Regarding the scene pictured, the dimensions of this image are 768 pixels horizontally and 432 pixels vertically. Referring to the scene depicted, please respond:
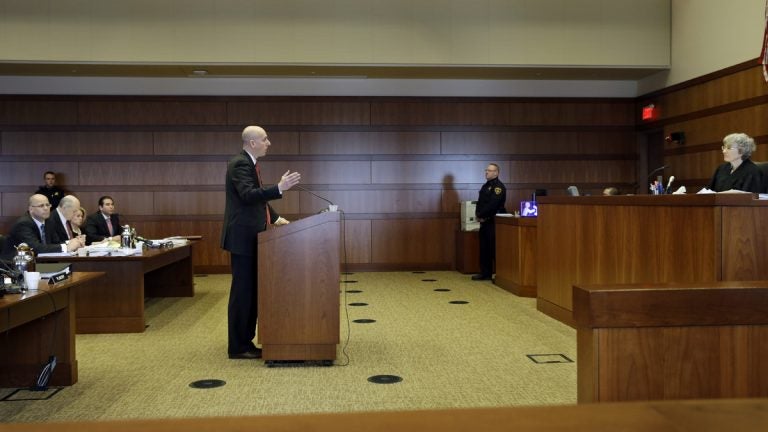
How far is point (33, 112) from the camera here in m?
10.1

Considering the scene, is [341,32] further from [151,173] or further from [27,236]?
[27,236]

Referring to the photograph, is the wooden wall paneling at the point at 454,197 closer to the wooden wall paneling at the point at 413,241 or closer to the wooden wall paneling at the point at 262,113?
the wooden wall paneling at the point at 413,241

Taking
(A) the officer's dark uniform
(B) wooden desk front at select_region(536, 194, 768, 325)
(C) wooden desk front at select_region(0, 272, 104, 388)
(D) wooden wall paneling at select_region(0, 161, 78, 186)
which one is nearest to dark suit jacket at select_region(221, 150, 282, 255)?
(C) wooden desk front at select_region(0, 272, 104, 388)

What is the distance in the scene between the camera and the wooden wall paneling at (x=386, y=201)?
1052cm

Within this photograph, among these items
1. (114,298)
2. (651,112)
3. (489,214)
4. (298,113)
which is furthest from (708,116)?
(114,298)

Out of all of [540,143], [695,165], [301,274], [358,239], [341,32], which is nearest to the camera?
[301,274]

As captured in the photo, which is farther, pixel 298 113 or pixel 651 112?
pixel 298 113

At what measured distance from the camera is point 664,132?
10102 millimetres

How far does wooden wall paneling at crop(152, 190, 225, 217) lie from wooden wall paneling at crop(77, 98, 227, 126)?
1.02 meters

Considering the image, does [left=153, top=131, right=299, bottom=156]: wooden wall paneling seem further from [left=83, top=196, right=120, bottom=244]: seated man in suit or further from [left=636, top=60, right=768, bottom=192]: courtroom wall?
[left=636, top=60, right=768, bottom=192]: courtroom wall

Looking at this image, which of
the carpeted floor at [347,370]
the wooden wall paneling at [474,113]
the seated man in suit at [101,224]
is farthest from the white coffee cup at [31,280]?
the wooden wall paneling at [474,113]

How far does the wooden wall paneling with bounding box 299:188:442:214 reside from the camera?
414 inches

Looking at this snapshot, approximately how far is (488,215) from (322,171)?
8.76 ft

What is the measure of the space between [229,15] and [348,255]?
3.71 m
